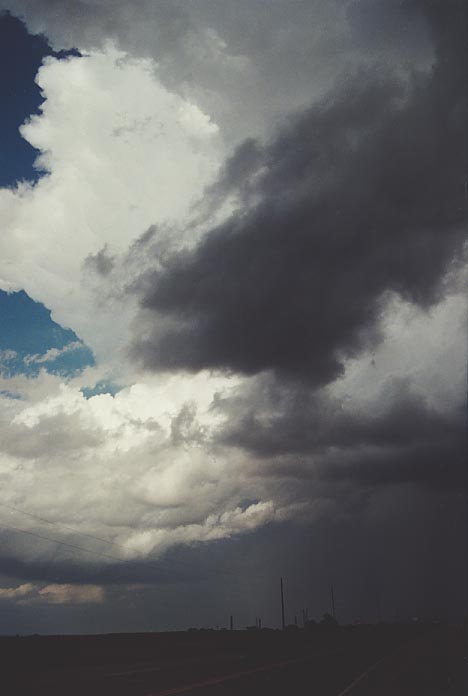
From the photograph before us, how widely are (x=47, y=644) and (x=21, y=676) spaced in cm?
1098

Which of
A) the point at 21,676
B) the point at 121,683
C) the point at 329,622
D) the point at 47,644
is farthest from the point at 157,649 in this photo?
the point at 329,622


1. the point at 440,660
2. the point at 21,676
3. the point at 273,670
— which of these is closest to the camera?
the point at 21,676

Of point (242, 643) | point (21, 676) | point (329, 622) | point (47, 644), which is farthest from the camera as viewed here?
point (329, 622)

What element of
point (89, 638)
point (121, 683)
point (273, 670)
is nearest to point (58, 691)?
point (121, 683)

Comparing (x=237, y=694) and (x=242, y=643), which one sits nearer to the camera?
(x=237, y=694)

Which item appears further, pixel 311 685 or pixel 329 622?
pixel 329 622

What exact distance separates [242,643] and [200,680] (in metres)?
39.5

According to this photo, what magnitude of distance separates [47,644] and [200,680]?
628 inches

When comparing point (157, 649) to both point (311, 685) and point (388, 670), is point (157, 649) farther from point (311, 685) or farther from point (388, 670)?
point (311, 685)

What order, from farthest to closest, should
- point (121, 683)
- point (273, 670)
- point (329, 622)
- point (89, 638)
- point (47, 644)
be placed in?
1. point (329, 622)
2. point (89, 638)
3. point (47, 644)
4. point (273, 670)
5. point (121, 683)

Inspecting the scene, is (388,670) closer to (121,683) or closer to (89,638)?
(121,683)

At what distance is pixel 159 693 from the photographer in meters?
19.0

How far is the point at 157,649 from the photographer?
157 feet

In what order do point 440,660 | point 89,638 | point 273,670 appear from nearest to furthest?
point 273,670, point 440,660, point 89,638
